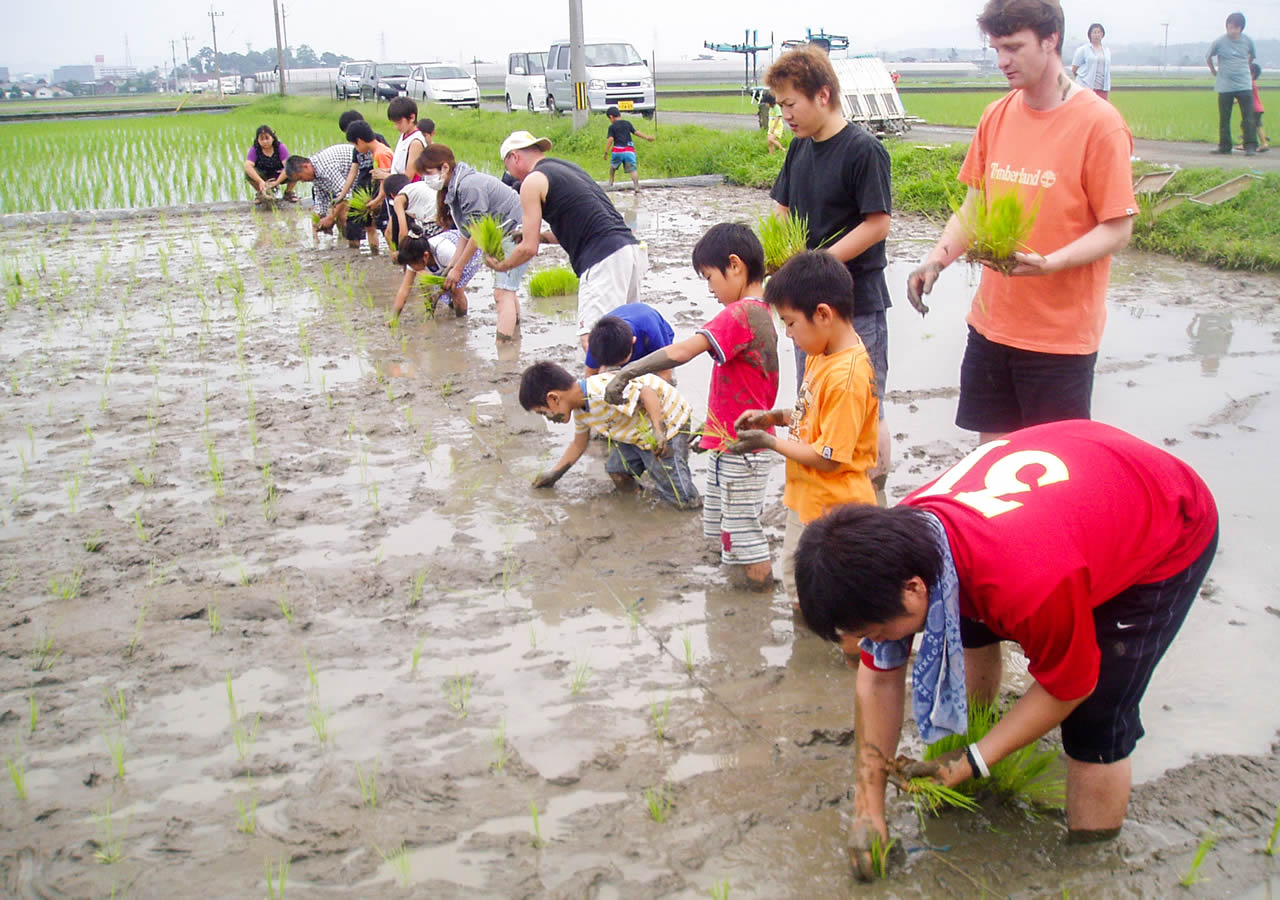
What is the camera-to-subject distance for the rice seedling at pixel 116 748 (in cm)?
279

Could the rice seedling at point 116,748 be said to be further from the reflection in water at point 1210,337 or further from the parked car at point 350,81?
the parked car at point 350,81

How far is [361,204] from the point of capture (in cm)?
975

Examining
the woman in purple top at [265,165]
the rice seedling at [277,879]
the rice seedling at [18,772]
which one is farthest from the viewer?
the woman in purple top at [265,165]

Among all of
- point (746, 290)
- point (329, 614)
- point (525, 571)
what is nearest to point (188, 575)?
point (329, 614)

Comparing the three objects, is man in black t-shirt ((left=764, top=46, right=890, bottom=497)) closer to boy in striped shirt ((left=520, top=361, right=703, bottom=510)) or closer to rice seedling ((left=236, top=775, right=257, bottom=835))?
boy in striped shirt ((left=520, top=361, right=703, bottom=510))

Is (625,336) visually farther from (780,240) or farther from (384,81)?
(384,81)

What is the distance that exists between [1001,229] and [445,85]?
29.1 m

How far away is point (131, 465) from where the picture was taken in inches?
194

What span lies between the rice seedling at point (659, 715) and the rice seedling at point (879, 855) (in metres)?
0.73

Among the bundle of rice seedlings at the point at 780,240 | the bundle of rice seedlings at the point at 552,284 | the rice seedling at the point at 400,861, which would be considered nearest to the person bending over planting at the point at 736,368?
the bundle of rice seedlings at the point at 780,240

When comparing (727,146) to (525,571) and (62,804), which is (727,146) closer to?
(525,571)

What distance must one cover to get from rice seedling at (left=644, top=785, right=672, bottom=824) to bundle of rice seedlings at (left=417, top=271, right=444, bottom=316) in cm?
515

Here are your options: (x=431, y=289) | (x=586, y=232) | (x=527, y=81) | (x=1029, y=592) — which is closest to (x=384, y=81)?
(x=527, y=81)

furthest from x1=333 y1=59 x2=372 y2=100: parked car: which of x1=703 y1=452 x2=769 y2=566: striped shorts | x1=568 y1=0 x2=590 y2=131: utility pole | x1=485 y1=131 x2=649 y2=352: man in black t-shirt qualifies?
x1=703 y1=452 x2=769 y2=566: striped shorts
